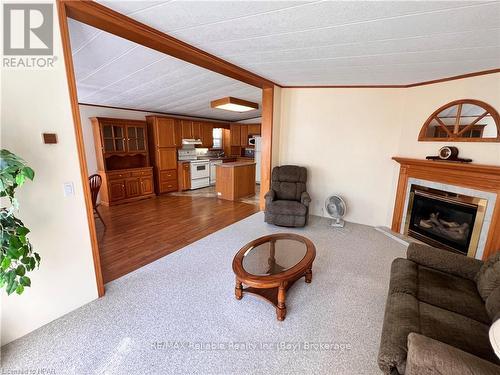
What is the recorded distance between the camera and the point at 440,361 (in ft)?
3.39

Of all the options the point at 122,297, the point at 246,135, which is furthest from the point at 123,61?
the point at 246,135

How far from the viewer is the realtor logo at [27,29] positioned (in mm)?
1457

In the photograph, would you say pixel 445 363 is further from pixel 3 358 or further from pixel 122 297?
pixel 3 358

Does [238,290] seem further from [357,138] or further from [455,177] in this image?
[357,138]

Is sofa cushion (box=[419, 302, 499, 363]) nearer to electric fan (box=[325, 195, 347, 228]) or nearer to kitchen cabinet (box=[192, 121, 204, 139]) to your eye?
electric fan (box=[325, 195, 347, 228])

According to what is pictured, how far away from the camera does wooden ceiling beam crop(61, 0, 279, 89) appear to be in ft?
5.44

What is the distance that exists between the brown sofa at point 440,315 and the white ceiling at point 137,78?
3.28 metres

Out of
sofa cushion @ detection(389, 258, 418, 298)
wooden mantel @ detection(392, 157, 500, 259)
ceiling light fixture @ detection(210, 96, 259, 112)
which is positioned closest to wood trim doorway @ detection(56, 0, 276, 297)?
ceiling light fixture @ detection(210, 96, 259, 112)

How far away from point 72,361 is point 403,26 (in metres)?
3.43

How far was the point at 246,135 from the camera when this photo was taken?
8.15 metres

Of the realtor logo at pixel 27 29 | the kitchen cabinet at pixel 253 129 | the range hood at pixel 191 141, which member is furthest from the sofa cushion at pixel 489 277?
the kitchen cabinet at pixel 253 129

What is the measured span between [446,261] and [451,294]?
Result: 36 centimetres

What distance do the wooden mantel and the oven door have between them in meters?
4.87

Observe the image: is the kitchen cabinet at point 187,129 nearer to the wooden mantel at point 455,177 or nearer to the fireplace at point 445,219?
the wooden mantel at point 455,177
